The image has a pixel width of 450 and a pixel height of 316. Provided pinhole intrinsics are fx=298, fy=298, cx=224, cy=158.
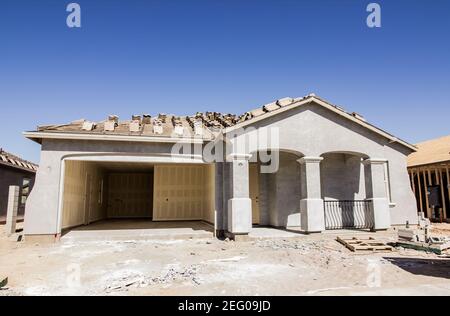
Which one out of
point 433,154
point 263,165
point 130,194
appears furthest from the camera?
point 130,194

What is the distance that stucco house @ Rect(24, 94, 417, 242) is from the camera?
35.8 feet

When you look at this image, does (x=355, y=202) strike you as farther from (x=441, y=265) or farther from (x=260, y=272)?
(x=260, y=272)

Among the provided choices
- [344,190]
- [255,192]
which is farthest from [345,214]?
[255,192]

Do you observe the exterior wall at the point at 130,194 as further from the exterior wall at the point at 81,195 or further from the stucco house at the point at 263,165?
the stucco house at the point at 263,165

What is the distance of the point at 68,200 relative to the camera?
12297 millimetres

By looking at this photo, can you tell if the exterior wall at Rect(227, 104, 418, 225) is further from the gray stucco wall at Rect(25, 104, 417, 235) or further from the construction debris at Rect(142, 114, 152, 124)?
the construction debris at Rect(142, 114, 152, 124)

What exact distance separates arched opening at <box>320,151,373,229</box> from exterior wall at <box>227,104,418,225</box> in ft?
0.35

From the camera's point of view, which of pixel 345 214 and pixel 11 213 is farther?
pixel 345 214

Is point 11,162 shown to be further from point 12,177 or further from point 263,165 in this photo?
point 263,165

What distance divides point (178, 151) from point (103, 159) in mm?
2855

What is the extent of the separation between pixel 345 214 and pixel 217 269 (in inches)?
343

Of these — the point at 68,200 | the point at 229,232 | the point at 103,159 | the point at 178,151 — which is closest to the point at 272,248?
the point at 229,232

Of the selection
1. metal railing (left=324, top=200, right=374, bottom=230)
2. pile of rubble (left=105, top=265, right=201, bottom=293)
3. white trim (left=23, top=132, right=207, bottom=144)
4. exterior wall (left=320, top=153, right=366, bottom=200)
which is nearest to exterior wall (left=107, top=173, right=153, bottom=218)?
white trim (left=23, top=132, right=207, bottom=144)

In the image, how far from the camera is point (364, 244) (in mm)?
9688
